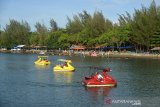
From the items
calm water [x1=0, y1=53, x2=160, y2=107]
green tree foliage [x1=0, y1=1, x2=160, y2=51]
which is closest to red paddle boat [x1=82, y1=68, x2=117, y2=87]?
calm water [x1=0, y1=53, x2=160, y2=107]

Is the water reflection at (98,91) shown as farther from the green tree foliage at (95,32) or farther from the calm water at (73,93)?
the green tree foliage at (95,32)

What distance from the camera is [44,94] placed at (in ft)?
116

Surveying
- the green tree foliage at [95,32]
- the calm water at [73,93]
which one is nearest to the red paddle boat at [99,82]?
the calm water at [73,93]

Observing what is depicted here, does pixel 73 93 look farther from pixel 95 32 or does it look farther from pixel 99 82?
pixel 95 32

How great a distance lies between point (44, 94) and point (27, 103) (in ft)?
14.4

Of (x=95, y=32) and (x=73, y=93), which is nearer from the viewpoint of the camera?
(x=73, y=93)

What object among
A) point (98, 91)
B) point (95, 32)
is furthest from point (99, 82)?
point (95, 32)

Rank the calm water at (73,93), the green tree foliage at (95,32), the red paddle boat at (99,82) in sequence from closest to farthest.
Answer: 1. the calm water at (73,93)
2. the red paddle boat at (99,82)
3. the green tree foliage at (95,32)

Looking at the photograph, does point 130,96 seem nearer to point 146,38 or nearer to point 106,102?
point 106,102

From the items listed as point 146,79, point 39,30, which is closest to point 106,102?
point 146,79

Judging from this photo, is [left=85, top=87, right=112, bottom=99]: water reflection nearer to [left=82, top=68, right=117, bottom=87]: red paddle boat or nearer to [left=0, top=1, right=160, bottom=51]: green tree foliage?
[left=82, top=68, right=117, bottom=87]: red paddle boat

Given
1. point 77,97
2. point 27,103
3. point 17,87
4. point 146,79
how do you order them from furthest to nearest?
point 146,79
point 17,87
point 77,97
point 27,103

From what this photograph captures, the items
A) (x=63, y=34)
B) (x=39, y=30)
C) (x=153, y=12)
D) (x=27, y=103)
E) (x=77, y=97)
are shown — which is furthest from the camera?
(x=39, y=30)

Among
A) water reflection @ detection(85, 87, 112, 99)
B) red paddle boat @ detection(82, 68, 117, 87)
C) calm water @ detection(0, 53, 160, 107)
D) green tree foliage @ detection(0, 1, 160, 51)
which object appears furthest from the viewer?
green tree foliage @ detection(0, 1, 160, 51)
